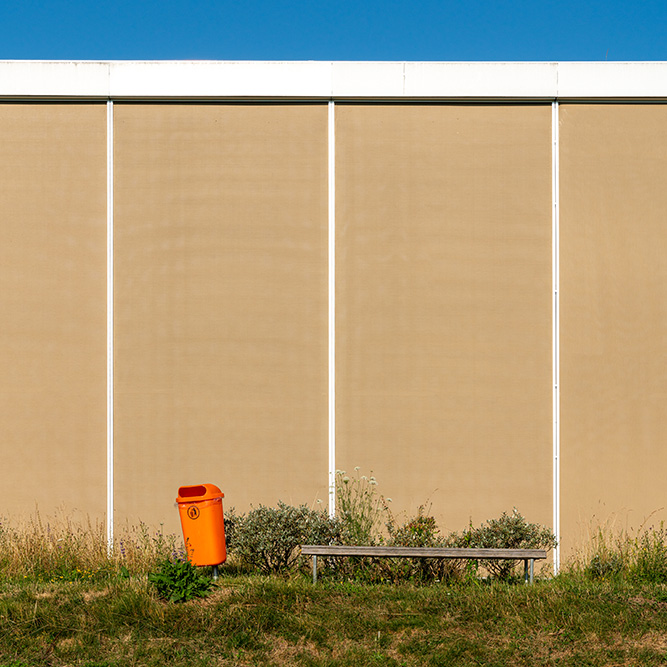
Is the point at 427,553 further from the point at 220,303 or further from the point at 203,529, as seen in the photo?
the point at 220,303

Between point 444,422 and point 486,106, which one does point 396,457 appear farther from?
point 486,106

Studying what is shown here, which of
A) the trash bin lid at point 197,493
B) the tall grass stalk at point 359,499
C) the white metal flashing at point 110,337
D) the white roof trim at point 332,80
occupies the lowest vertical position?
the tall grass stalk at point 359,499

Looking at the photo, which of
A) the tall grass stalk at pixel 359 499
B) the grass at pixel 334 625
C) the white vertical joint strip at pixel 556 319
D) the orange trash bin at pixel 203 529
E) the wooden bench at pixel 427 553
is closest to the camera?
the grass at pixel 334 625

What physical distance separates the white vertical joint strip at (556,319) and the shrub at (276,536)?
275 cm

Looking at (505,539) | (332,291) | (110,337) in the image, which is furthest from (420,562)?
(110,337)

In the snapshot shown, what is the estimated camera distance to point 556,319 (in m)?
7.45

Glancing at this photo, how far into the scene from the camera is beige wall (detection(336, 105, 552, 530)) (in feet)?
24.2

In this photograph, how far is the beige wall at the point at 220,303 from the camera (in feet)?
24.2

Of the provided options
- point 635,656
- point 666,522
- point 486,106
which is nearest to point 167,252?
point 486,106

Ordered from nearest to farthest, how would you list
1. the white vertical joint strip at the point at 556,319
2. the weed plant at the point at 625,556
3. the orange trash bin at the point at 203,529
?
the orange trash bin at the point at 203,529 < the weed plant at the point at 625,556 < the white vertical joint strip at the point at 556,319

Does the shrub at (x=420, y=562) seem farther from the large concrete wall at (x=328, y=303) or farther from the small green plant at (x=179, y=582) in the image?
the small green plant at (x=179, y=582)

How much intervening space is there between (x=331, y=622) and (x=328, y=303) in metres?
3.62

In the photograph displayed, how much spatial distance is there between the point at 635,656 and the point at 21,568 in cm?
560

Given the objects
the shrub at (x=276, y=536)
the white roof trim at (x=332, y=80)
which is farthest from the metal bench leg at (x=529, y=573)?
the white roof trim at (x=332, y=80)
